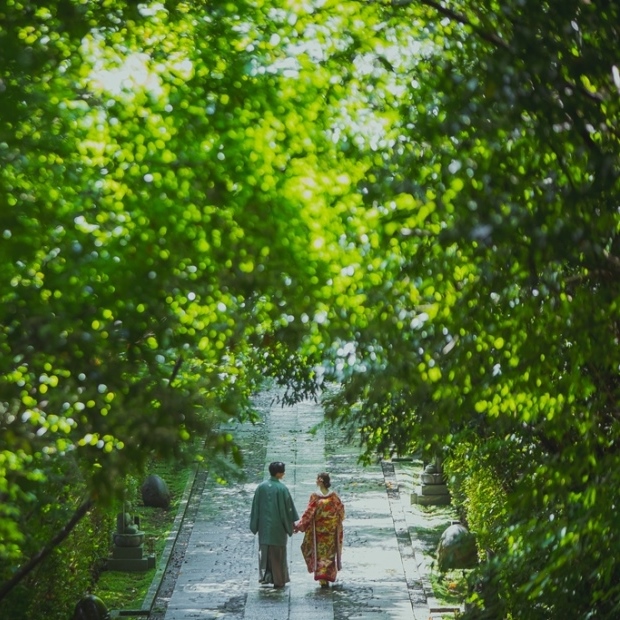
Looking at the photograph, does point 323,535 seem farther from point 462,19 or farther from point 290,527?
point 462,19

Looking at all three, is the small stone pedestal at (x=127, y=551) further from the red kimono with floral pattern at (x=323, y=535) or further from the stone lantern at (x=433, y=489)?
the stone lantern at (x=433, y=489)

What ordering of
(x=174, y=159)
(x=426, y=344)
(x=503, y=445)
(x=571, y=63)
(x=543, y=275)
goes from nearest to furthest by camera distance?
(x=571, y=63), (x=543, y=275), (x=426, y=344), (x=174, y=159), (x=503, y=445)

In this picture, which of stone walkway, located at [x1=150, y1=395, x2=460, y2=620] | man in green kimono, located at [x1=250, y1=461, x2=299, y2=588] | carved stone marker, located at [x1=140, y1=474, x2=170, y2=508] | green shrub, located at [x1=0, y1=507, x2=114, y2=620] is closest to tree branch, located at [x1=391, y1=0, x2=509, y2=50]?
stone walkway, located at [x1=150, y1=395, x2=460, y2=620]

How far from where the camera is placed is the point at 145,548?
17344mm

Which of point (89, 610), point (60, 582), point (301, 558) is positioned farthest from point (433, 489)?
point (60, 582)

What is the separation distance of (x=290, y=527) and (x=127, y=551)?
253 centimetres

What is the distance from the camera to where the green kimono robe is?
14.7 meters

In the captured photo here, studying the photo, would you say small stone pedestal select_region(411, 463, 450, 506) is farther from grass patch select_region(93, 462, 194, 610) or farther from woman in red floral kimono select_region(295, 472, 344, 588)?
woman in red floral kimono select_region(295, 472, 344, 588)

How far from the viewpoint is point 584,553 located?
5.58m

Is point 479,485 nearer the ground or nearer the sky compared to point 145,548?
nearer the sky

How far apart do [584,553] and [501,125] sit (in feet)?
6.18

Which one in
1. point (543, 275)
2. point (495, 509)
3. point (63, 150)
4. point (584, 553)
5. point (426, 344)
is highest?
point (63, 150)

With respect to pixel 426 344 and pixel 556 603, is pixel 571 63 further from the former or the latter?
pixel 556 603

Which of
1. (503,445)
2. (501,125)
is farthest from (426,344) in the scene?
(503,445)
